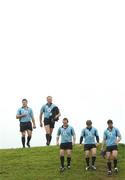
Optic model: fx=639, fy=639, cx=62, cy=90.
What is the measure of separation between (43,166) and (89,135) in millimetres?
3089

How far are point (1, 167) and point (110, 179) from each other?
5.91m

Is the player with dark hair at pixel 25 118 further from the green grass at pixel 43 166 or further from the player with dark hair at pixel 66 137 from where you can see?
the player with dark hair at pixel 66 137

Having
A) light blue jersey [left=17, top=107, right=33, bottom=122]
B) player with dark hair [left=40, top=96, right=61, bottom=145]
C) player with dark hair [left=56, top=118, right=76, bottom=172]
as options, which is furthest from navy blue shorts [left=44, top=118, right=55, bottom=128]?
player with dark hair [left=56, top=118, right=76, bottom=172]

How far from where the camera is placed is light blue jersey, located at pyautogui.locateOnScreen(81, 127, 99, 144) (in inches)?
1254

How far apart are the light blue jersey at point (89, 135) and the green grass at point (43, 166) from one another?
152cm

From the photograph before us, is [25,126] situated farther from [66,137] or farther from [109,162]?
[109,162]

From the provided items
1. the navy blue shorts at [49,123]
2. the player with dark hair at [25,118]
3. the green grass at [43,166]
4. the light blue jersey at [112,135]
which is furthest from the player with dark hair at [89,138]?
the player with dark hair at [25,118]

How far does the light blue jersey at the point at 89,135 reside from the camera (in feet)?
105

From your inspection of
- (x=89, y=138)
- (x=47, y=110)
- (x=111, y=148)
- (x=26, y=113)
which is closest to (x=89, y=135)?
(x=89, y=138)

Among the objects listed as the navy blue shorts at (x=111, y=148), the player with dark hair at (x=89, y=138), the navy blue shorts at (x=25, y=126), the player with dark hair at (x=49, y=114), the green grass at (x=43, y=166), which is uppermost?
the player with dark hair at (x=49, y=114)

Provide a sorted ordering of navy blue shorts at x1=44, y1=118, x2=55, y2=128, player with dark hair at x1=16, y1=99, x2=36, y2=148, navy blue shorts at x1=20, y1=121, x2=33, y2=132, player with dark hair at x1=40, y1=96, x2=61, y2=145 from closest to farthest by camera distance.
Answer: player with dark hair at x1=40, y1=96, x2=61, y2=145
navy blue shorts at x1=44, y1=118, x2=55, y2=128
player with dark hair at x1=16, y1=99, x2=36, y2=148
navy blue shorts at x1=20, y1=121, x2=33, y2=132

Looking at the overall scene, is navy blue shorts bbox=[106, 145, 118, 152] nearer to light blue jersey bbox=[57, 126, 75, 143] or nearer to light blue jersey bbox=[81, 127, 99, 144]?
light blue jersey bbox=[81, 127, 99, 144]

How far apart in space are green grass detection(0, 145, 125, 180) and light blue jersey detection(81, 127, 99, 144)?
5.00 feet

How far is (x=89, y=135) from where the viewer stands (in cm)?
3186
